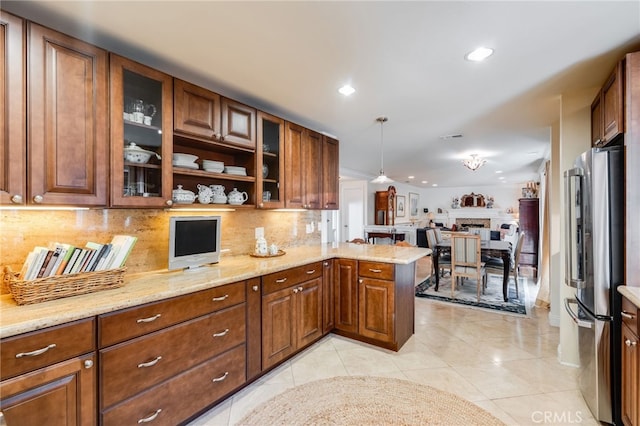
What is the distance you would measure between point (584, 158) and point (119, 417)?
3162 millimetres

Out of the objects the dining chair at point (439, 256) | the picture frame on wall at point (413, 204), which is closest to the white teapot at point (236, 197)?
the dining chair at point (439, 256)

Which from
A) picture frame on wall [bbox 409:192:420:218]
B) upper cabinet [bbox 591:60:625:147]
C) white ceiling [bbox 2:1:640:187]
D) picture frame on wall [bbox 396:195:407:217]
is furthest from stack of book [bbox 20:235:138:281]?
picture frame on wall [bbox 409:192:420:218]

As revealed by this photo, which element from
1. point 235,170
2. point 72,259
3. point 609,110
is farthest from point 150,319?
point 609,110

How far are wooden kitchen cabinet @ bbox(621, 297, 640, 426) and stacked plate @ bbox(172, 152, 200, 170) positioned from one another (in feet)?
9.48

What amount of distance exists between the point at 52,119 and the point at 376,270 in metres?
2.56

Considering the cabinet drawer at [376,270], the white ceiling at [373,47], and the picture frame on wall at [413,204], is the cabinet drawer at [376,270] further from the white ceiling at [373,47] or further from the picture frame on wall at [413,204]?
the picture frame on wall at [413,204]

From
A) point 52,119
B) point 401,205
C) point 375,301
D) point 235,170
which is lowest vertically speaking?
point 375,301

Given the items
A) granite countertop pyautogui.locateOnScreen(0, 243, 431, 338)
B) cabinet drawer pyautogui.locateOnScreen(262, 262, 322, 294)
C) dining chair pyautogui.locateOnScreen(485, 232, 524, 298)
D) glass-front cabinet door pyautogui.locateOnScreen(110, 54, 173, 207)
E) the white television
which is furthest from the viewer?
dining chair pyautogui.locateOnScreen(485, 232, 524, 298)

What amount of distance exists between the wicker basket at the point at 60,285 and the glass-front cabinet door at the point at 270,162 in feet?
4.21

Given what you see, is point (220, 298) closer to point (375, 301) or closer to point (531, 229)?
point (375, 301)

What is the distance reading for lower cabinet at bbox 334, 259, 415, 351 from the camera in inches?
109

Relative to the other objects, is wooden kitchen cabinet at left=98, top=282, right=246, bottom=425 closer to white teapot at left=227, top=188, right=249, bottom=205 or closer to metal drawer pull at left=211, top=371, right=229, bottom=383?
metal drawer pull at left=211, top=371, right=229, bottom=383

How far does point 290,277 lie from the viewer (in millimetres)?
2543

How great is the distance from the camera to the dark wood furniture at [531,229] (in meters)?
6.19
